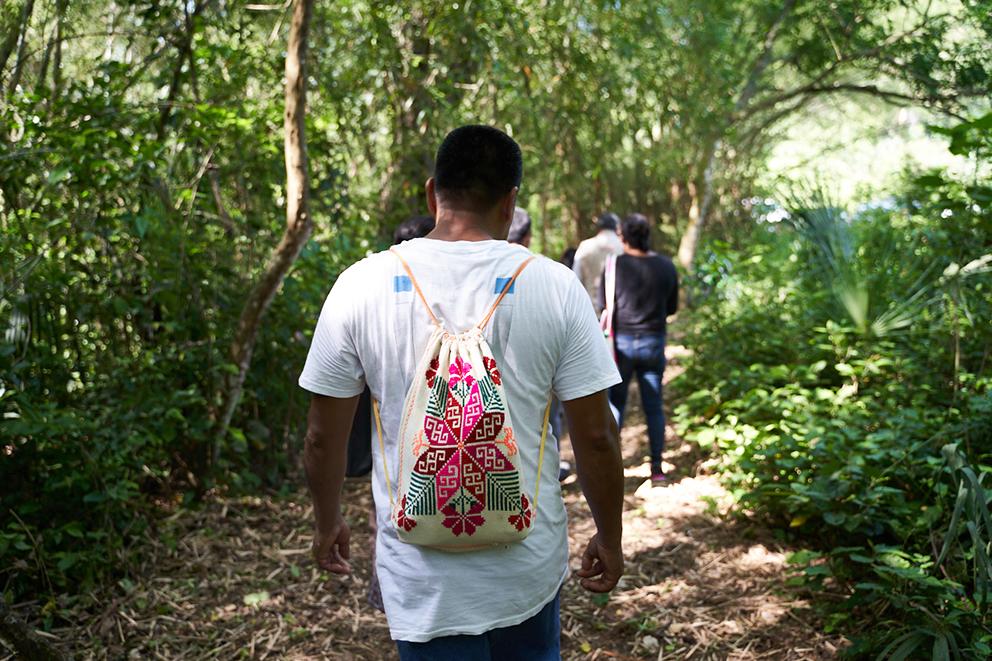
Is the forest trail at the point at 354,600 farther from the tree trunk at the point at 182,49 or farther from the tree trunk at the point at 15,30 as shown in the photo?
the tree trunk at the point at 15,30

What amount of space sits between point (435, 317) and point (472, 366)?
5.7 inches

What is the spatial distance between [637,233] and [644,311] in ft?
1.70

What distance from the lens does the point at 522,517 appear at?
1716mm

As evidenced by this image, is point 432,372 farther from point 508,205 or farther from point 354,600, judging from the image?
point 354,600

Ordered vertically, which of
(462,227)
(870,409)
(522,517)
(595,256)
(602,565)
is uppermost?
(462,227)

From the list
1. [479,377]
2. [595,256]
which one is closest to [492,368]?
[479,377]

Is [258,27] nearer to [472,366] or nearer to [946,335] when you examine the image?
[946,335]

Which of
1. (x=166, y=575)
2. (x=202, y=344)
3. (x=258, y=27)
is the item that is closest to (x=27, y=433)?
(x=166, y=575)

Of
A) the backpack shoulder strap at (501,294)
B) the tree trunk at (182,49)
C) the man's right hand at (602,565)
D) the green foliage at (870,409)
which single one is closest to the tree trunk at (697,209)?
the green foliage at (870,409)

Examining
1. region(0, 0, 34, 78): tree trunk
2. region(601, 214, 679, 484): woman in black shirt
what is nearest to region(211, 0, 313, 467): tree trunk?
region(0, 0, 34, 78): tree trunk

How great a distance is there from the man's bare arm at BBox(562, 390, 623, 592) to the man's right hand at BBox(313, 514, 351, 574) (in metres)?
0.62

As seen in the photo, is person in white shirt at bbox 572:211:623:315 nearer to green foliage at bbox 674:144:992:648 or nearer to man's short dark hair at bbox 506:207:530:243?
green foliage at bbox 674:144:992:648

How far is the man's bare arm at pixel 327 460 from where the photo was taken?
6.18ft

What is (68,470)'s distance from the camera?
12.1 feet
